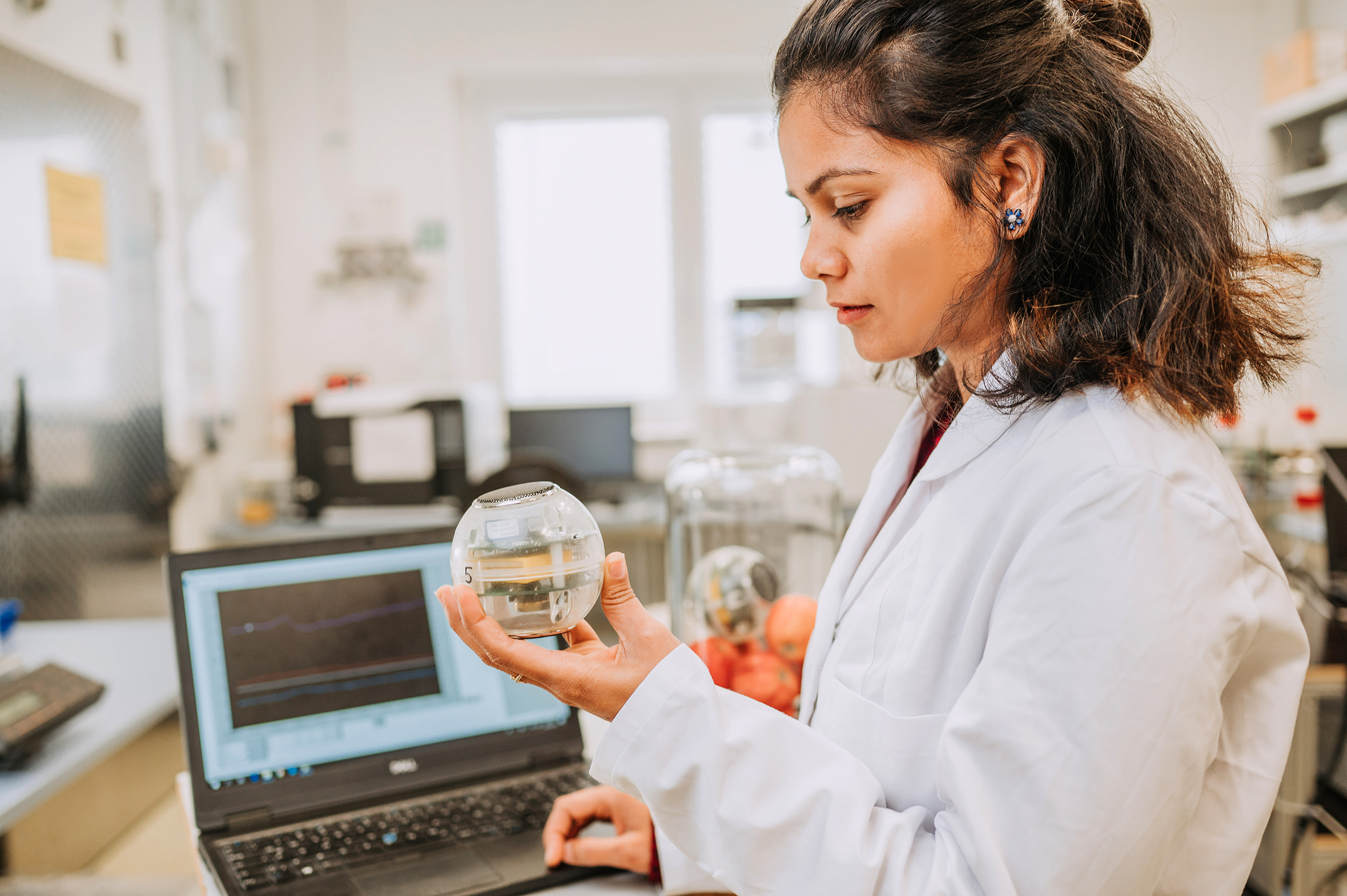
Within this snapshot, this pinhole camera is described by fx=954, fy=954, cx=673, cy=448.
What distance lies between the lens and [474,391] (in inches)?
136

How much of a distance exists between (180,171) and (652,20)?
1.98 meters

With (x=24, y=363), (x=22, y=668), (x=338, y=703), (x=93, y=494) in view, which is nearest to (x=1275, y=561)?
(x=338, y=703)

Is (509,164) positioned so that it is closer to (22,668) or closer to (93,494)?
(93,494)

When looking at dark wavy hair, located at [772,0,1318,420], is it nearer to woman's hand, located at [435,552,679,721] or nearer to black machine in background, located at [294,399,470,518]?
woman's hand, located at [435,552,679,721]

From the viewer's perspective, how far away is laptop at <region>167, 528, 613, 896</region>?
92cm

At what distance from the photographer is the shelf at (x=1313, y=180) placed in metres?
3.39

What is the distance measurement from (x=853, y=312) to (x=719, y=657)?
55cm

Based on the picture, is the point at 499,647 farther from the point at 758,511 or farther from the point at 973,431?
the point at 758,511

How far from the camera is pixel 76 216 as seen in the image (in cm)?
260

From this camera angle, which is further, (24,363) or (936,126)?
(24,363)

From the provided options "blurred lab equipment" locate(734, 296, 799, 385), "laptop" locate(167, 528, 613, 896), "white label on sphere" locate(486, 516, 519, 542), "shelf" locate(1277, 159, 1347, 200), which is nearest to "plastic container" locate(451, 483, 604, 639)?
"white label on sphere" locate(486, 516, 519, 542)

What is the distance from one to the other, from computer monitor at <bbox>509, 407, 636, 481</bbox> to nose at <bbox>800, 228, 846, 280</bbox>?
3069 millimetres

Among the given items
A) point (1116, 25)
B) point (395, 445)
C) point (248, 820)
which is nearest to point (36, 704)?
point (248, 820)

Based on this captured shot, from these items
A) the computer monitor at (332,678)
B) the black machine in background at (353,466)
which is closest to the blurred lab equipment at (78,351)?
the black machine in background at (353,466)
